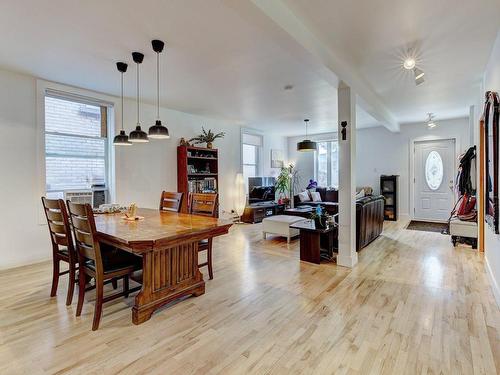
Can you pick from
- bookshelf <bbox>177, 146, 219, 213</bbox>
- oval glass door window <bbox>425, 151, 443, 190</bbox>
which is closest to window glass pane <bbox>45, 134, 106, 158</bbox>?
bookshelf <bbox>177, 146, 219, 213</bbox>

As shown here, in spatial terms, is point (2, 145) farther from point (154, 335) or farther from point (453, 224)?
point (453, 224)

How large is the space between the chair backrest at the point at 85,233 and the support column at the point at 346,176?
2860 mm

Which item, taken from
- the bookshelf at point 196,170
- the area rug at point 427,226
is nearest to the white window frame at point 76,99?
the bookshelf at point 196,170

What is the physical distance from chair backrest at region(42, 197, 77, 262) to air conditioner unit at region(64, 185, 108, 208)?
1772 millimetres

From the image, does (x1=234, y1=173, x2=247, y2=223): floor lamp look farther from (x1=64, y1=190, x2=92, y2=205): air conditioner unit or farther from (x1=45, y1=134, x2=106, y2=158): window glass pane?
(x1=64, y1=190, x2=92, y2=205): air conditioner unit

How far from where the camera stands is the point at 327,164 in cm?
866

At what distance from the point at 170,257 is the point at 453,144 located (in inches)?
288

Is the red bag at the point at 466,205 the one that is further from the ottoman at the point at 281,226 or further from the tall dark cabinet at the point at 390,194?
the ottoman at the point at 281,226

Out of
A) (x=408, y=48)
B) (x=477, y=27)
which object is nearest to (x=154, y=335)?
(x=408, y=48)

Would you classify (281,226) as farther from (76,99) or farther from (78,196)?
(76,99)

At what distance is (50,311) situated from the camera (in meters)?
2.49

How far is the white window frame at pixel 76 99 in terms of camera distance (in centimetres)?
382

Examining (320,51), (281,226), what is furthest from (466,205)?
(320,51)

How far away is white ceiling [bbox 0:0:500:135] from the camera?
2215 millimetres
